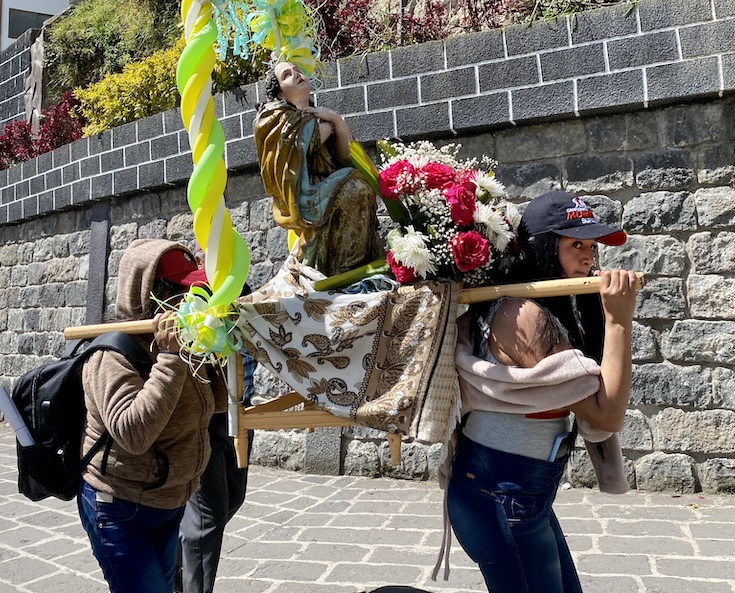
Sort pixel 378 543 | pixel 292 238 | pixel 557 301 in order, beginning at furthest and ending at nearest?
pixel 378 543 < pixel 292 238 < pixel 557 301

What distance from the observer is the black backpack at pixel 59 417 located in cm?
247

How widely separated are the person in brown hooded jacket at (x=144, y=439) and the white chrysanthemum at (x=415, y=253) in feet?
2.75

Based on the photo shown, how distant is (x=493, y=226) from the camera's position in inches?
83.0

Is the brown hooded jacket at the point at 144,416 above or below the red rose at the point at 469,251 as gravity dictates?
below

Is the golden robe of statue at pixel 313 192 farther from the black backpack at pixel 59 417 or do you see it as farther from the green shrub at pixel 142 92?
the green shrub at pixel 142 92

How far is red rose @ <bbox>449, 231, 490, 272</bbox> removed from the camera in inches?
80.1

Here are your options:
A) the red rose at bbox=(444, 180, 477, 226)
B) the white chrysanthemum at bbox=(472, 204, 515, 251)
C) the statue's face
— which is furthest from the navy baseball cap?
the statue's face

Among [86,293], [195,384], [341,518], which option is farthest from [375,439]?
[86,293]

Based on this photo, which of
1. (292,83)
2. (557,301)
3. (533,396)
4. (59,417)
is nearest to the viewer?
(533,396)

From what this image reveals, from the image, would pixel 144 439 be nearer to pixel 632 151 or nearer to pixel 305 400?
pixel 305 400

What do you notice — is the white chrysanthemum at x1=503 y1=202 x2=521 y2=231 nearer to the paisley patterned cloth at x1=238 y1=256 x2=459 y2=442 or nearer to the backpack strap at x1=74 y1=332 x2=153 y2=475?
the paisley patterned cloth at x1=238 y1=256 x2=459 y2=442

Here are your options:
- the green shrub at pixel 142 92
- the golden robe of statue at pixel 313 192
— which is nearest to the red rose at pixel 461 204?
the golden robe of statue at pixel 313 192

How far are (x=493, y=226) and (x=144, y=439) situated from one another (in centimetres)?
136

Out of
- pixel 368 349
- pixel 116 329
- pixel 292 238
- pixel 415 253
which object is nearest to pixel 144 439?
pixel 116 329
